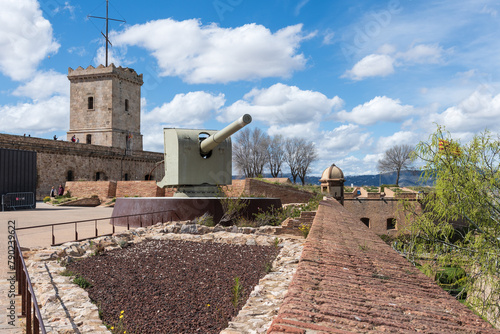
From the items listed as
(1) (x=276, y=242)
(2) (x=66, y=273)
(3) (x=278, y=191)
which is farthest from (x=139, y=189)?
(2) (x=66, y=273)

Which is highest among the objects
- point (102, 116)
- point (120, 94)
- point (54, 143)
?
point (120, 94)

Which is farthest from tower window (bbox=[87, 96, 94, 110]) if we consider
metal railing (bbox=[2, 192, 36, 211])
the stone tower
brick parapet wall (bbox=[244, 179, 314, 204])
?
brick parapet wall (bbox=[244, 179, 314, 204])

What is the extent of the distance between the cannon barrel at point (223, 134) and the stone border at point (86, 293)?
279cm

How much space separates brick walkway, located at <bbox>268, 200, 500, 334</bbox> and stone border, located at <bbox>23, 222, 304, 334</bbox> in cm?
95

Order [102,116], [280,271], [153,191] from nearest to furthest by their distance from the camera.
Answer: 1. [280,271]
2. [153,191]
3. [102,116]

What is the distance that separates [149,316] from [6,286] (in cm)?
248

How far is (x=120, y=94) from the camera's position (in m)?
42.5

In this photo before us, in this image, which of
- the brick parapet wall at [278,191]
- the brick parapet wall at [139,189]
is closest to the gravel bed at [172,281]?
the brick parapet wall at [278,191]

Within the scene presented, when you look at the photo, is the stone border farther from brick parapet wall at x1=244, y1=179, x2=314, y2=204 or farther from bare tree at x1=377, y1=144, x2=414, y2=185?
bare tree at x1=377, y1=144, x2=414, y2=185

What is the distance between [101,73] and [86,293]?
41120mm

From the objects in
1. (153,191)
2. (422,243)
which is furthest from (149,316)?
(153,191)

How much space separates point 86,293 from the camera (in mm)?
4668

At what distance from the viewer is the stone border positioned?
3668 millimetres

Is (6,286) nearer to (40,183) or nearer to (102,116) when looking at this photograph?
(40,183)
